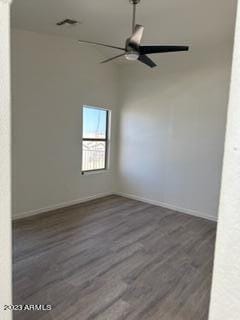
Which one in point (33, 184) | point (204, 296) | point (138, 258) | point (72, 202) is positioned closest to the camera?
point (204, 296)

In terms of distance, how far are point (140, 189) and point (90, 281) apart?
2999 mm

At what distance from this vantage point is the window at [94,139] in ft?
15.9

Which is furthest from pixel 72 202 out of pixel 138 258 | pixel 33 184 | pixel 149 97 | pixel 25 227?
pixel 149 97

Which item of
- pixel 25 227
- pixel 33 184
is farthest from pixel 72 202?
pixel 25 227

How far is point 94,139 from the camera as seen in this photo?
16.6ft

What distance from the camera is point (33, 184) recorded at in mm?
3957

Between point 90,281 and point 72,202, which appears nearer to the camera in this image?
point 90,281

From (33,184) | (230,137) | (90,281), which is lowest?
(90,281)

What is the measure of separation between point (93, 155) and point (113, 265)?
114 inches

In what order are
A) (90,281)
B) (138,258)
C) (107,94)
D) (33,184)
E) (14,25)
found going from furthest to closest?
(107,94) → (33,184) → (14,25) → (138,258) → (90,281)

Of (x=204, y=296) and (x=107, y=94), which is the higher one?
(x=107, y=94)

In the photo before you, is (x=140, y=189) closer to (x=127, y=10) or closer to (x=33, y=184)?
(x=33, y=184)
